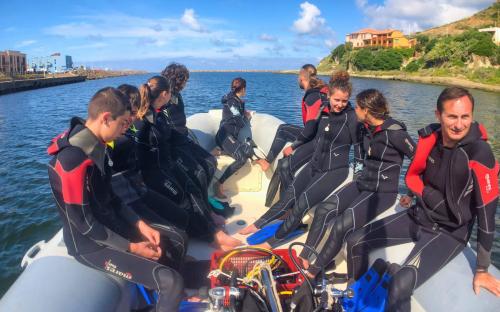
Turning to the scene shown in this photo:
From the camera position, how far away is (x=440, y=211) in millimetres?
2322

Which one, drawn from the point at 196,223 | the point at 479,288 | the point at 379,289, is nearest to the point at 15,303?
the point at 196,223

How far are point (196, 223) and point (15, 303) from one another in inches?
65.2

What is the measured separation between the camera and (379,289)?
234 cm

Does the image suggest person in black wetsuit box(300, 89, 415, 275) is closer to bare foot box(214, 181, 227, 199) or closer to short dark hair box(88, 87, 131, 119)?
short dark hair box(88, 87, 131, 119)

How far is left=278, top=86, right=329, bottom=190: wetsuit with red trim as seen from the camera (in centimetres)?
379

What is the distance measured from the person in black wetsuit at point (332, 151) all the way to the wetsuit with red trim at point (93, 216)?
1427 mm

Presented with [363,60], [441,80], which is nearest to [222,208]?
[441,80]

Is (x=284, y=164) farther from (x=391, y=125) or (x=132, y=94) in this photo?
(x=132, y=94)

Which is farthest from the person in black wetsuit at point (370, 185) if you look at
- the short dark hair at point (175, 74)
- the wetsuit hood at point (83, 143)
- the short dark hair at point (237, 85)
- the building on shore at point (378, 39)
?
the building on shore at point (378, 39)

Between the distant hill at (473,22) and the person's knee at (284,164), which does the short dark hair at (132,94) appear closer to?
the person's knee at (284,164)

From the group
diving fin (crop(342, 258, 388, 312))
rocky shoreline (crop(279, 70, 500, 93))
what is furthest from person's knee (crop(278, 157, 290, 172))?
rocky shoreline (crop(279, 70, 500, 93))

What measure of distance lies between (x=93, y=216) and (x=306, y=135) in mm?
2467

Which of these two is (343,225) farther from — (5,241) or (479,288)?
(5,241)

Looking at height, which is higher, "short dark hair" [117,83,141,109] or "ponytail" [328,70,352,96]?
"ponytail" [328,70,352,96]
